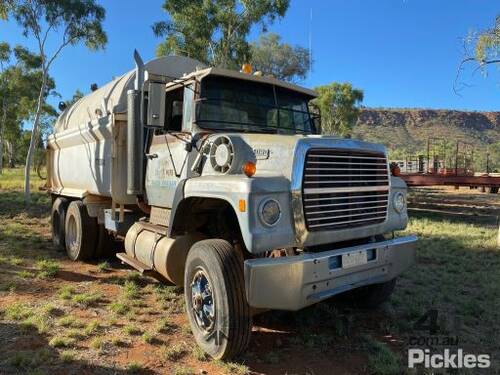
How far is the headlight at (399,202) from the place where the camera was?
489 centimetres

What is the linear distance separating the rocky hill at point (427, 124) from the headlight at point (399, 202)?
68.7 m

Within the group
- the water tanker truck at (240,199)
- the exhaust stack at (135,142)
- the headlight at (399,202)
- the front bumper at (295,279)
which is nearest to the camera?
the front bumper at (295,279)

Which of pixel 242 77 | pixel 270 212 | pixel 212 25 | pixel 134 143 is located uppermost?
pixel 212 25

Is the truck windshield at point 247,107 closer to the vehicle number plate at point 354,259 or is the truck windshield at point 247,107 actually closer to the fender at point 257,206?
the fender at point 257,206

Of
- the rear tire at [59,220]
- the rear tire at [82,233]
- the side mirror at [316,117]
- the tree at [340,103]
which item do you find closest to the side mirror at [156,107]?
the side mirror at [316,117]

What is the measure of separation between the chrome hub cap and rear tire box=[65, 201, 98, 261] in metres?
4.13

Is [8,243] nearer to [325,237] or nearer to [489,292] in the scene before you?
[325,237]

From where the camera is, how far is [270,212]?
3.78m

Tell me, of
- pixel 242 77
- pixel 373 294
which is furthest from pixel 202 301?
pixel 242 77

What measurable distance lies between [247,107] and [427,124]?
8593 cm

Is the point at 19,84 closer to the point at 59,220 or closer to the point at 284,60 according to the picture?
the point at 284,60

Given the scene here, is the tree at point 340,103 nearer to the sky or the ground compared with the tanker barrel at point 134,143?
nearer to the sky

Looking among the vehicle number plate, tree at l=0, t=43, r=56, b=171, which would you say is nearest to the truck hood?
the vehicle number plate

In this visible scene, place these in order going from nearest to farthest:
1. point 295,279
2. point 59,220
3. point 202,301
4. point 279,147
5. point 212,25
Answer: point 295,279
point 279,147
point 202,301
point 59,220
point 212,25
